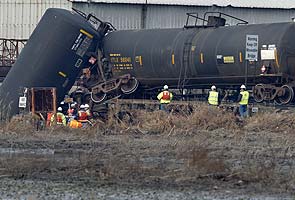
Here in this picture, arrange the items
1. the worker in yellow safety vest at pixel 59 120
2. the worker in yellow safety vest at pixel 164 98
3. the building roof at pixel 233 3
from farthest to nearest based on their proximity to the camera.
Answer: the building roof at pixel 233 3
the worker in yellow safety vest at pixel 164 98
the worker in yellow safety vest at pixel 59 120

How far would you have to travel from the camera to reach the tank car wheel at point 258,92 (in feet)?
99.5

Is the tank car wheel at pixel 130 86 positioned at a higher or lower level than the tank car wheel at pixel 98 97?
higher

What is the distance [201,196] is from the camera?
12.6 metres

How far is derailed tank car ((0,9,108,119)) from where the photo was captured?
106ft

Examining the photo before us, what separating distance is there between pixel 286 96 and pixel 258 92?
0.91m

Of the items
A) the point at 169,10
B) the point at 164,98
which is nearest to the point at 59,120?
the point at 164,98

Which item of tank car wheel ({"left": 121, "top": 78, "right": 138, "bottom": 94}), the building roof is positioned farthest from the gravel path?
the building roof

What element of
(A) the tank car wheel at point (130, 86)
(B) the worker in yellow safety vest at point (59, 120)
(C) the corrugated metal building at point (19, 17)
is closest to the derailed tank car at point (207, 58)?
(A) the tank car wheel at point (130, 86)

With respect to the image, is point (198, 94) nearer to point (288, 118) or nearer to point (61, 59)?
point (61, 59)

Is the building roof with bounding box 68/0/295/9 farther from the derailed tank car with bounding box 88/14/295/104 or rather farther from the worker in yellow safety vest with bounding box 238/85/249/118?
the worker in yellow safety vest with bounding box 238/85/249/118

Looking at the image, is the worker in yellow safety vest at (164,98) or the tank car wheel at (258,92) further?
the worker in yellow safety vest at (164,98)

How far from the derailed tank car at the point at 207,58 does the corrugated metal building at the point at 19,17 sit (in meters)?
12.8

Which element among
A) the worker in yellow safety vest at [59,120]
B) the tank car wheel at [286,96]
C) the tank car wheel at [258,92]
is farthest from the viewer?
the tank car wheel at [258,92]

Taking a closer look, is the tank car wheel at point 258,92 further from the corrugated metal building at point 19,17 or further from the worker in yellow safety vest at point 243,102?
the corrugated metal building at point 19,17
